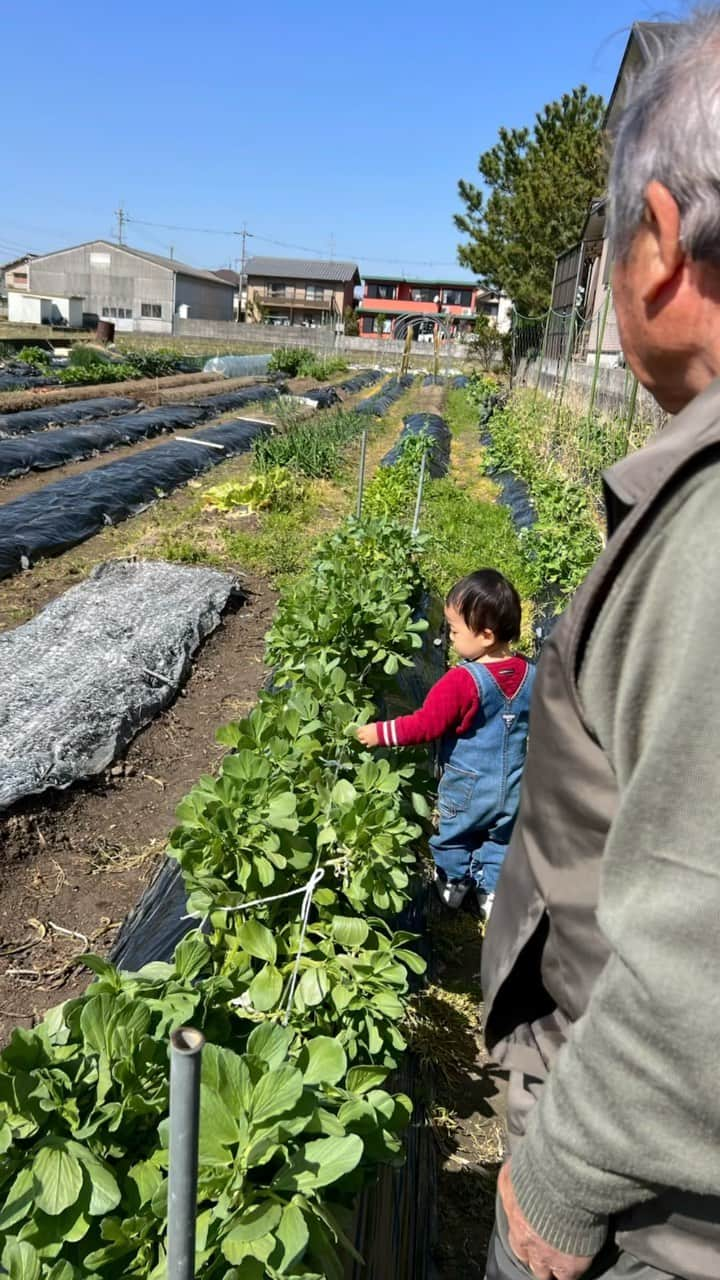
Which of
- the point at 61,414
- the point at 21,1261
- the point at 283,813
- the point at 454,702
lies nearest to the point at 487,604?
the point at 454,702

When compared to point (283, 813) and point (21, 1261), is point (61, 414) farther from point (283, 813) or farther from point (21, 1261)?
point (21, 1261)

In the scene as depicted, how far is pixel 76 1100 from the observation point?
130cm

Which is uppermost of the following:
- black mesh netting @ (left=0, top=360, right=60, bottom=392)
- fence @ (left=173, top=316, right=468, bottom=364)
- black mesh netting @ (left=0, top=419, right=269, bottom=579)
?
fence @ (left=173, top=316, right=468, bottom=364)

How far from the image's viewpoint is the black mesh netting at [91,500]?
24.9ft

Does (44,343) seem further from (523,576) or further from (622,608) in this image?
(622,608)

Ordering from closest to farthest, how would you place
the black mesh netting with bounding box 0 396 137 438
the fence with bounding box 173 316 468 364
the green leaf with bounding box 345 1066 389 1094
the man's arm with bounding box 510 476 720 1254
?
the man's arm with bounding box 510 476 720 1254, the green leaf with bounding box 345 1066 389 1094, the black mesh netting with bounding box 0 396 137 438, the fence with bounding box 173 316 468 364

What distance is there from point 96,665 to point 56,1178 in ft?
13.4

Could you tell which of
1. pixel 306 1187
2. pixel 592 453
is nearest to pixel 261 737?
pixel 306 1187

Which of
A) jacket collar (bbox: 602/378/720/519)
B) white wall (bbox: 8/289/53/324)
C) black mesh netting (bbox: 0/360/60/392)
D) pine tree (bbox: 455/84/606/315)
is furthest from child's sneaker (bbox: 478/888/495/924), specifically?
white wall (bbox: 8/289/53/324)

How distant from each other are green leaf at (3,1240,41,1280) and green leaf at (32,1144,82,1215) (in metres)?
0.04

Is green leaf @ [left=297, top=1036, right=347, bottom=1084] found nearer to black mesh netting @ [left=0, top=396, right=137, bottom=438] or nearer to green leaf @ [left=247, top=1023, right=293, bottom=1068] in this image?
green leaf @ [left=247, top=1023, right=293, bottom=1068]

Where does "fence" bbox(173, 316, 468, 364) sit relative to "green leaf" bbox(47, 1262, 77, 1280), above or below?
above

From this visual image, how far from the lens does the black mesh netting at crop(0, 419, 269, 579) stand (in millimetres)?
7590

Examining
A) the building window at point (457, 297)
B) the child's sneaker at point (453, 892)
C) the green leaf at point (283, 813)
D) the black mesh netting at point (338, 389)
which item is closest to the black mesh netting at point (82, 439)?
the black mesh netting at point (338, 389)
